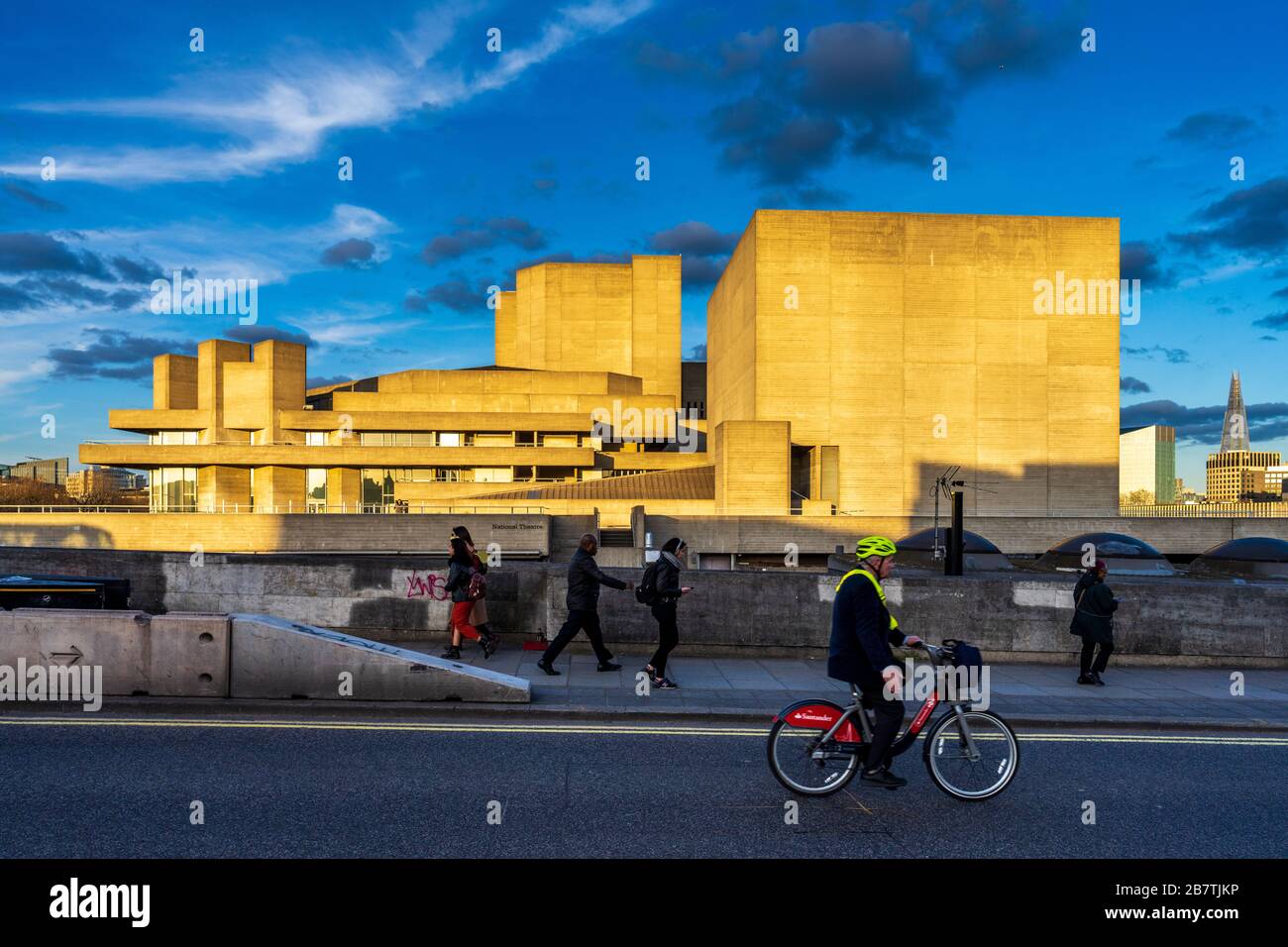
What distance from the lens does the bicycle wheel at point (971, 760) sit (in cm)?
645

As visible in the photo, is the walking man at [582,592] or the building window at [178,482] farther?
the building window at [178,482]

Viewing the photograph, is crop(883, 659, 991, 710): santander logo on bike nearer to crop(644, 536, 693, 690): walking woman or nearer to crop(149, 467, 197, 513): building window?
A: crop(644, 536, 693, 690): walking woman

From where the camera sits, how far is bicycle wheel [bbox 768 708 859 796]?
6.45 meters

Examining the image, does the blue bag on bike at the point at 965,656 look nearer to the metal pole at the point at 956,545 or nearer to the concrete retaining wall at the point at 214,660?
the concrete retaining wall at the point at 214,660

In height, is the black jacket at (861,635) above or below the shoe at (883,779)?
above

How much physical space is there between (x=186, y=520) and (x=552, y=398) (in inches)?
1405

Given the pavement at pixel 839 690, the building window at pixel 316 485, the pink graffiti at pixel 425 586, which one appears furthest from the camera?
the building window at pixel 316 485

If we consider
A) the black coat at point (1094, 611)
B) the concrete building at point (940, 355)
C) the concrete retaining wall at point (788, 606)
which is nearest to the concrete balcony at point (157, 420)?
the concrete building at point (940, 355)

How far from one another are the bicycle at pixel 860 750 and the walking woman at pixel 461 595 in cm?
650

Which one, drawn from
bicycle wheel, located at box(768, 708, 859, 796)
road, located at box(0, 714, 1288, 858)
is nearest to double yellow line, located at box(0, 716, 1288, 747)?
road, located at box(0, 714, 1288, 858)

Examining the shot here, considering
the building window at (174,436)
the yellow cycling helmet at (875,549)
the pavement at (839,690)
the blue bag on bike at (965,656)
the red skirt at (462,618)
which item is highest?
the building window at (174,436)

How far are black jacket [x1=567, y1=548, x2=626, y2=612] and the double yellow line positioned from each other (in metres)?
2.39

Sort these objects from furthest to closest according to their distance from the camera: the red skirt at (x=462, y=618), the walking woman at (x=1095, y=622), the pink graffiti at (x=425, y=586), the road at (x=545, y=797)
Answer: the pink graffiti at (x=425, y=586) → the red skirt at (x=462, y=618) → the walking woman at (x=1095, y=622) → the road at (x=545, y=797)
